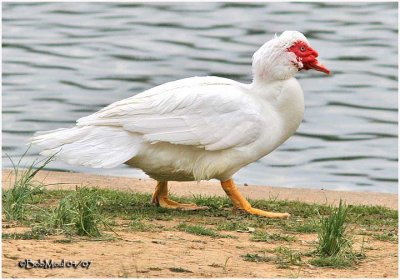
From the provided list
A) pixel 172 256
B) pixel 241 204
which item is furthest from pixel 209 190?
pixel 172 256

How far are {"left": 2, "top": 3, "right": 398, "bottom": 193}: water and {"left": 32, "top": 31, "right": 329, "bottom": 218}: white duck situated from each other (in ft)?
12.9

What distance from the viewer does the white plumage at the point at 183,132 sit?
9141 millimetres

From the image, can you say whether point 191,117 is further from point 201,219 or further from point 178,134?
point 201,219

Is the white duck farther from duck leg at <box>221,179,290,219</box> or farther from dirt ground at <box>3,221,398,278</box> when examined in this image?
dirt ground at <box>3,221,398,278</box>

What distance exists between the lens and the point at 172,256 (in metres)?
7.30

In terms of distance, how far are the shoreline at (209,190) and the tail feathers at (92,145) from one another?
134 centimetres

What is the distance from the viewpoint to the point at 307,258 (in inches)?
301

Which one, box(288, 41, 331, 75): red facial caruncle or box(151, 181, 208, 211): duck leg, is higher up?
box(288, 41, 331, 75): red facial caruncle

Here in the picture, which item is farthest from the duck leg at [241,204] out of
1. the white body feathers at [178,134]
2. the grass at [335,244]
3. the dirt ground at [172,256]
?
the grass at [335,244]

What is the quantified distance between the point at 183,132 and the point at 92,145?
757 millimetres

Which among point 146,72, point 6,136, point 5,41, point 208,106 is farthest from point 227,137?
point 5,41

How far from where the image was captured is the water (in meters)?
14.6

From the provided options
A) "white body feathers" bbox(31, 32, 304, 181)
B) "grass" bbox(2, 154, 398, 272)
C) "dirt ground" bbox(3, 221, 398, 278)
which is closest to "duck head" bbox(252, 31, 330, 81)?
"white body feathers" bbox(31, 32, 304, 181)

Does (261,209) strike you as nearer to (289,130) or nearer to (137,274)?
(289,130)
